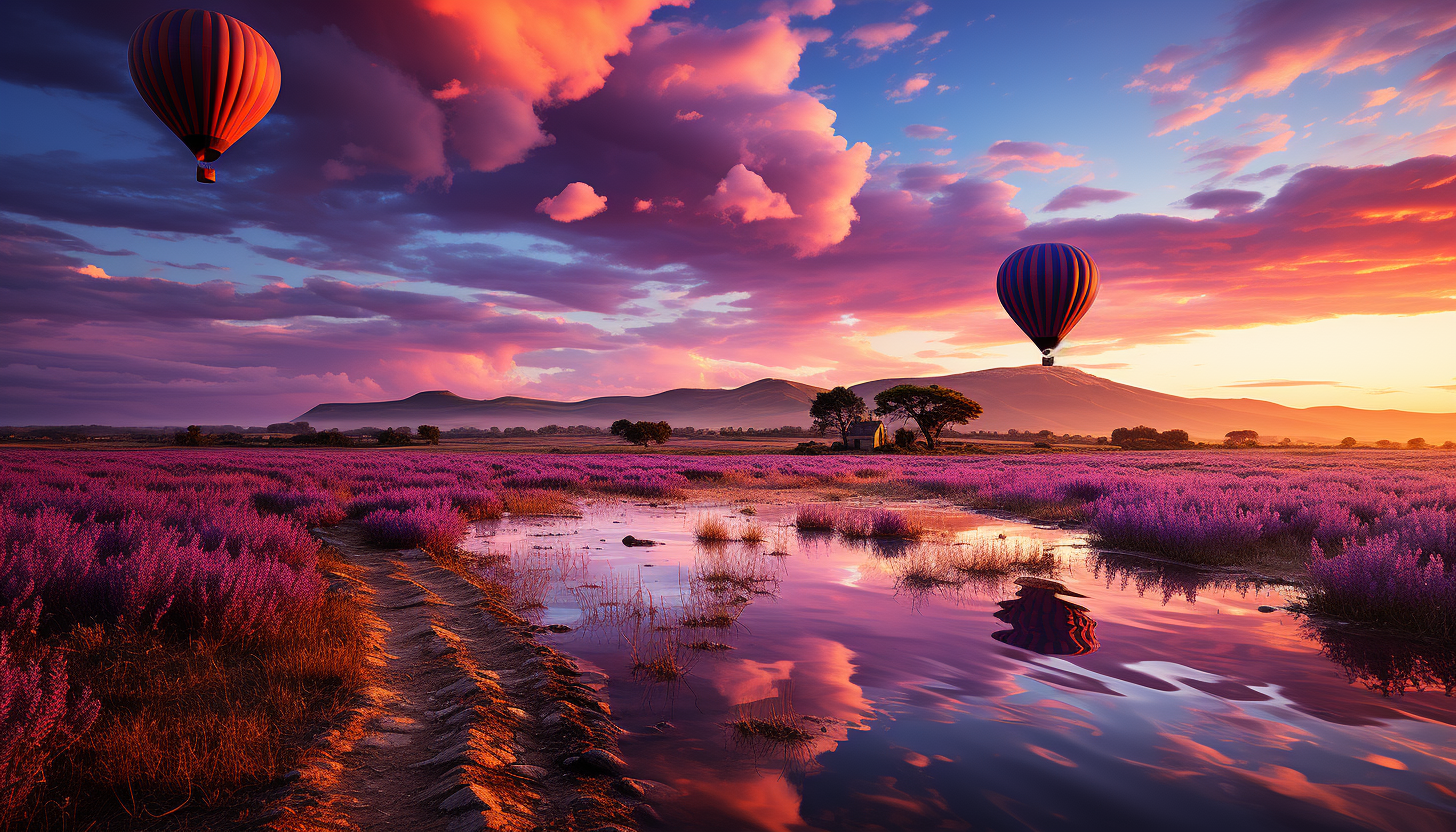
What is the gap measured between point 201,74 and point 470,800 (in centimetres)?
2548

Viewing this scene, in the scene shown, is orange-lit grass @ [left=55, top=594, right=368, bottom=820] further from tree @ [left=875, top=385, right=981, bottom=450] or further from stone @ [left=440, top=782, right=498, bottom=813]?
tree @ [left=875, top=385, right=981, bottom=450]

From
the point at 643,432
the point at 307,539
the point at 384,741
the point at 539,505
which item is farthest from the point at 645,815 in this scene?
the point at 643,432

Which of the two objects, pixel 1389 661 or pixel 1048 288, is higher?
pixel 1048 288

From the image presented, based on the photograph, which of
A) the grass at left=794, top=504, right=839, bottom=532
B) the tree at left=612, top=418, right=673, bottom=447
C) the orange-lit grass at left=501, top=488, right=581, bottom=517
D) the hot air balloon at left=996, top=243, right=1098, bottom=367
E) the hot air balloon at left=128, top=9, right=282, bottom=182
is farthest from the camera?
the tree at left=612, top=418, right=673, bottom=447

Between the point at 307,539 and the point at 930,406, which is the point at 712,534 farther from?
the point at 930,406

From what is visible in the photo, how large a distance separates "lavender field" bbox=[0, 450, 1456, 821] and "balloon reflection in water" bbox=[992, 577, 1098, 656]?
316cm

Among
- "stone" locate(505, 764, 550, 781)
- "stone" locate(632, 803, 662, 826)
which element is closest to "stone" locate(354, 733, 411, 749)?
"stone" locate(505, 764, 550, 781)

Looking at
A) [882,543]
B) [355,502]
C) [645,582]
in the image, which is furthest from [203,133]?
[882,543]

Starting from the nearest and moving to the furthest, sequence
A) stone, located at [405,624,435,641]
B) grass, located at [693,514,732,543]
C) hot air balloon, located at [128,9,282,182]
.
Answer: stone, located at [405,624,435,641] → grass, located at [693,514,732,543] → hot air balloon, located at [128,9,282,182]

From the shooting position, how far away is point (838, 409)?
259ft

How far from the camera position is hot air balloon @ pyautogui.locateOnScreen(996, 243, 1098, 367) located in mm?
30102

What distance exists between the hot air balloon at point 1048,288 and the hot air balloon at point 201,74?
111 ft

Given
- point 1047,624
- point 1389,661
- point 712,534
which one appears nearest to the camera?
point 1389,661

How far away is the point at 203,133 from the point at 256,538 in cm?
1982
